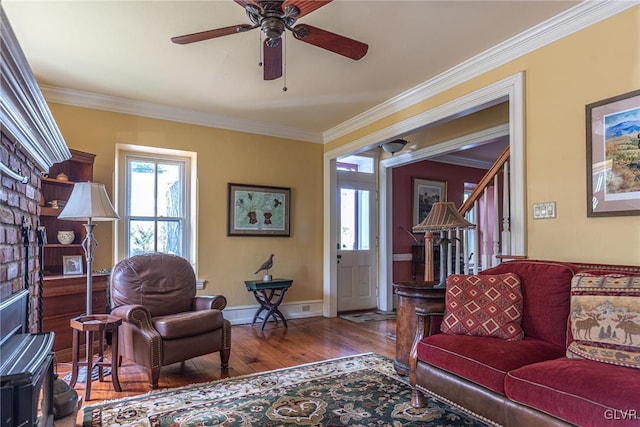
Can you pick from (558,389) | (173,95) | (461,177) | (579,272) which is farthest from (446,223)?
(461,177)

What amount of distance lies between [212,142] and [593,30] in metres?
3.94

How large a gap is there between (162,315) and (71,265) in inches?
47.5

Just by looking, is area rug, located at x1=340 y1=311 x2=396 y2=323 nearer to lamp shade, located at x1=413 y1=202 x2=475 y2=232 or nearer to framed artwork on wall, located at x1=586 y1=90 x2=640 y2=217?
lamp shade, located at x1=413 y1=202 x2=475 y2=232

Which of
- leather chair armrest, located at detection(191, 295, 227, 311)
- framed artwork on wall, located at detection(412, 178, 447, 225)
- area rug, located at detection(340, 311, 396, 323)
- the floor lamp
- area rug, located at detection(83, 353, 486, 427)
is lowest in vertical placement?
area rug, located at detection(340, 311, 396, 323)

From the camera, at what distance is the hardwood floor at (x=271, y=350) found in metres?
2.93

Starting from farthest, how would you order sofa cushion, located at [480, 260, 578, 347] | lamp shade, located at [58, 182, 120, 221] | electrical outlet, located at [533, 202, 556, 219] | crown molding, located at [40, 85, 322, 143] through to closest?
crown molding, located at [40, 85, 322, 143]
lamp shade, located at [58, 182, 120, 221]
electrical outlet, located at [533, 202, 556, 219]
sofa cushion, located at [480, 260, 578, 347]

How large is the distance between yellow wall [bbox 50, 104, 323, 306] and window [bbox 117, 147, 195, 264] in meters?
0.18

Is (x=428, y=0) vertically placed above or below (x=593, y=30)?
above

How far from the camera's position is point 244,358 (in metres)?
3.50

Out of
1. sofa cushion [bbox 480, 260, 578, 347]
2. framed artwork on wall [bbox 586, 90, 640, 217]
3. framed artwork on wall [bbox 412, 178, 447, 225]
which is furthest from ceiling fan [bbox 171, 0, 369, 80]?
framed artwork on wall [bbox 412, 178, 447, 225]

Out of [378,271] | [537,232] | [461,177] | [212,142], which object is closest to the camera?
[537,232]

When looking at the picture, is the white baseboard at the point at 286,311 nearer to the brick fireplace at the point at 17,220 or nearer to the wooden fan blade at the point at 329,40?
the brick fireplace at the point at 17,220

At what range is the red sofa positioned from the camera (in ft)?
4.96

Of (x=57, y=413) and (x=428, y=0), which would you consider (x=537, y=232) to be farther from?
(x=57, y=413)
